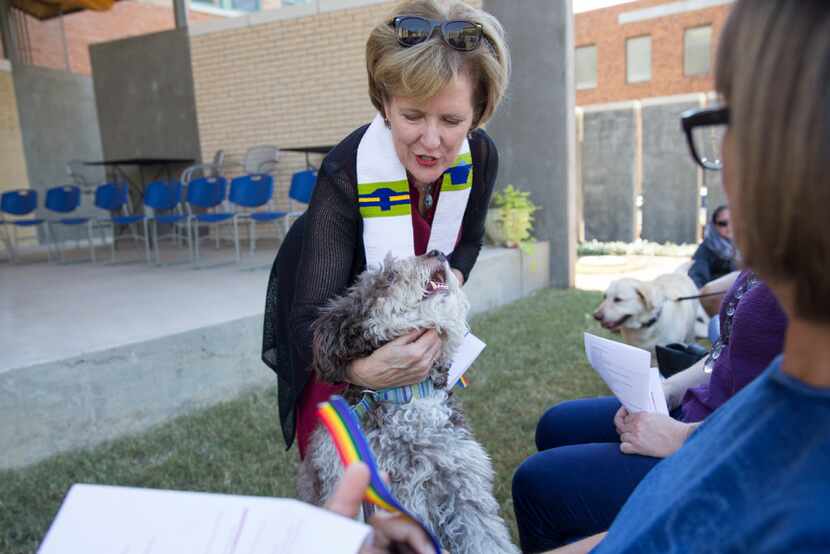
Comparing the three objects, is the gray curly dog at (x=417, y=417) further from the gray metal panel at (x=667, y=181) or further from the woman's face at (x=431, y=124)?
the gray metal panel at (x=667, y=181)

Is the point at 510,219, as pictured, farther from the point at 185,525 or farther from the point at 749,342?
the point at 185,525

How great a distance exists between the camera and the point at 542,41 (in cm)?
887

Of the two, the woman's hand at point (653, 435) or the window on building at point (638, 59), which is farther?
the window on building at point (638, 59)

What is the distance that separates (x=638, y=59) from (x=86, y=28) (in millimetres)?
21211

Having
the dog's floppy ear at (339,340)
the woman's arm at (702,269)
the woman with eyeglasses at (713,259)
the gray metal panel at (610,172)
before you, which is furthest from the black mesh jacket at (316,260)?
the gray metal panel at (610,172)

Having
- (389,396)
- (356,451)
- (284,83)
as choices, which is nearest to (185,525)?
(356,451)

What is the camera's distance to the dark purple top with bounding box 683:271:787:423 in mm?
1641

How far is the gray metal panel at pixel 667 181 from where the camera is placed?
1364 cm

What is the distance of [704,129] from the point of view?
2.74 ft

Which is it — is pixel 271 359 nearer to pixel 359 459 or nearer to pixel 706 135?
pixel 359 459

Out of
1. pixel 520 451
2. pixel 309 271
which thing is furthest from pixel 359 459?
pixel 520 451

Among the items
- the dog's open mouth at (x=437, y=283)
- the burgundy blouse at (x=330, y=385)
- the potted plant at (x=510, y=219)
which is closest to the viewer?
the dog's open mouth at (x=437, y=283)

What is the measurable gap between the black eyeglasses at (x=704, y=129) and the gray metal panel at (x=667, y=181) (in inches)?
547

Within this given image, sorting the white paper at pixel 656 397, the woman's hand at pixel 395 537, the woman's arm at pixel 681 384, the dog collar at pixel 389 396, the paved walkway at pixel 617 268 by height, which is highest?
the woman's hand at pixel 395 537
